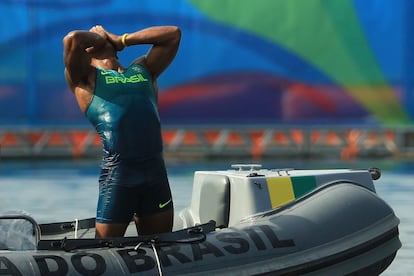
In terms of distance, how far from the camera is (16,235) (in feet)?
21.2

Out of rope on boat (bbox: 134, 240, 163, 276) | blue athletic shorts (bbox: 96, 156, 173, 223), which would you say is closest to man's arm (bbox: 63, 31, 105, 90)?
blue athletic shorts (bbox: 96, 156, 173, 223)

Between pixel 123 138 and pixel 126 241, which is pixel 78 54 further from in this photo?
pixel 126 241

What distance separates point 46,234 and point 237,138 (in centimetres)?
1584

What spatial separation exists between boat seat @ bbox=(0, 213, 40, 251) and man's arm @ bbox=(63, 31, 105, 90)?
877mm

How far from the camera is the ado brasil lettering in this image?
6105 mm

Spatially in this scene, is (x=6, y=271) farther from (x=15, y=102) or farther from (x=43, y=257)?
(x=15, y=102)

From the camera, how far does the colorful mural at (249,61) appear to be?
70.2ft

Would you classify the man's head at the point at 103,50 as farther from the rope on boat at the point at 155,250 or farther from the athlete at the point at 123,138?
the rope on boat at the point at 155,250

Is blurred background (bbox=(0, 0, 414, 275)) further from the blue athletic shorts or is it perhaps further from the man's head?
the blue athletic shorts

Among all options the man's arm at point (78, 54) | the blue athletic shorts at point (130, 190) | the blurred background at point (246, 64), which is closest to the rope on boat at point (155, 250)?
the blue athletic shorts at point (130, 190)

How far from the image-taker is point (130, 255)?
635cm

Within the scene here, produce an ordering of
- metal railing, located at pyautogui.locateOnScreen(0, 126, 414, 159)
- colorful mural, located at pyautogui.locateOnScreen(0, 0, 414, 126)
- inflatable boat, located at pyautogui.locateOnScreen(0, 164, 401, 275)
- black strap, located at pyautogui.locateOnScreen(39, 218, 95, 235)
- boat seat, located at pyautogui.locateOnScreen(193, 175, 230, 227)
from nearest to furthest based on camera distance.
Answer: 1. inflatable boat, located at pyautogui.locateOnScreen(0, 164, 401, 275)
2. boat seat, located at pyautogui.locateOnScreen(193, 175, 230, 227)
3. black strap, located at pyautogui.locateOnScreen(39, 218, 95, 235)
4. colorful mural, located at pyautogui.locateOnScreen(0, 0, 414, 126)
5. metal railing, located at pyautogui.locateOnScreen(0, 126, 414, 159)

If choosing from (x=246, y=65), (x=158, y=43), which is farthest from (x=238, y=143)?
(x=158, y=43)

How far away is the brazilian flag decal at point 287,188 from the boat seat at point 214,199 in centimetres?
31
